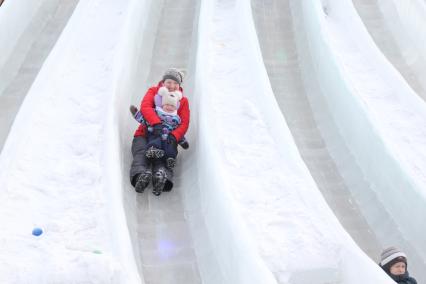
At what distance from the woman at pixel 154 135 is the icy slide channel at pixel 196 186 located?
0.12m

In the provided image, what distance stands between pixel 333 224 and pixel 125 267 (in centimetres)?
144

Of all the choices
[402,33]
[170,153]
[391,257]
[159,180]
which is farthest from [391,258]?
[402,33]

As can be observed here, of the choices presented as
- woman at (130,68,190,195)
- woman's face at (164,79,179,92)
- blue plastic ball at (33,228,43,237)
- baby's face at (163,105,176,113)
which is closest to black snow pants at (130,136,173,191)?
woman at (130,68,190,195)

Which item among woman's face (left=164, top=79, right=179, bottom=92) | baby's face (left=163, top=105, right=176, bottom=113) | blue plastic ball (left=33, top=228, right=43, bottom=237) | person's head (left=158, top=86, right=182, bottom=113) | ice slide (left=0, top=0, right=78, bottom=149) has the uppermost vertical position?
woman's face (left=164, top=79, right=179, bottom=92)

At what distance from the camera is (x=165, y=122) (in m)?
5.25

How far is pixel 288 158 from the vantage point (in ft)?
16.3

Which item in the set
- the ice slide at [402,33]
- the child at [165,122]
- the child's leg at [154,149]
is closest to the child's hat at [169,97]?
the child at [165,122]

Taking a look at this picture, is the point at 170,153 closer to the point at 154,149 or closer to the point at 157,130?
the point at 154,149

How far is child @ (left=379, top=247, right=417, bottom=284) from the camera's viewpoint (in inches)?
157

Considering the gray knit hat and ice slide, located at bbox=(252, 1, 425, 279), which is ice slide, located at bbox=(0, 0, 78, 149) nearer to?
ice slide, located at bbox=(252, 1, 425, 279)

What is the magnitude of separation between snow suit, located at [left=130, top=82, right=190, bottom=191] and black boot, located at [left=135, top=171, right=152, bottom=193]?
11mm

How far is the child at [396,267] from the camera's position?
→ 399cm

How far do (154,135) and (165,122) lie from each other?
18cm

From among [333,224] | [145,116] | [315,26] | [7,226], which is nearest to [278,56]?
[315,26]
